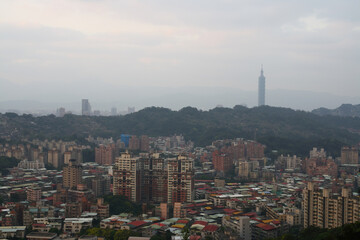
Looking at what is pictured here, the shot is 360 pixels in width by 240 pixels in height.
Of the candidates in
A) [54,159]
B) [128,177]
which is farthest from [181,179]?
[54,159]

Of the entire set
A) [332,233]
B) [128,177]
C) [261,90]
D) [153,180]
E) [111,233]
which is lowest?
[111,233]

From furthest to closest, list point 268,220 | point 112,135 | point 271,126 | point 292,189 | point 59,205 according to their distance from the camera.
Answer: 1. point 271,126
2. point 112,135
3. point 292,189
4. point 59,205
5. point 268,220

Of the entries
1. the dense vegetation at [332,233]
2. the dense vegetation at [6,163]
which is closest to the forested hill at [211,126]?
the dense vegetation at [6,163]

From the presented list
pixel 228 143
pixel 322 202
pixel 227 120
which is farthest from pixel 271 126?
pixel 322 202

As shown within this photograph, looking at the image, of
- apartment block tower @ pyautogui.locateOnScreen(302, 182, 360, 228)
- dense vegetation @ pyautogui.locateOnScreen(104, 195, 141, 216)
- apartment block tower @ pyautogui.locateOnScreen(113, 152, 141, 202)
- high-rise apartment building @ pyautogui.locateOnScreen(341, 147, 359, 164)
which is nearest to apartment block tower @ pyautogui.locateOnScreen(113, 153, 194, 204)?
apartment block tower @ pyautogui.locateOnScreen(113, 152, 141, 202)

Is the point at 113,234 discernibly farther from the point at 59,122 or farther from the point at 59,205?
the point at 59,122

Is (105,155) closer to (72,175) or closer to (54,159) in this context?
(54,159)
